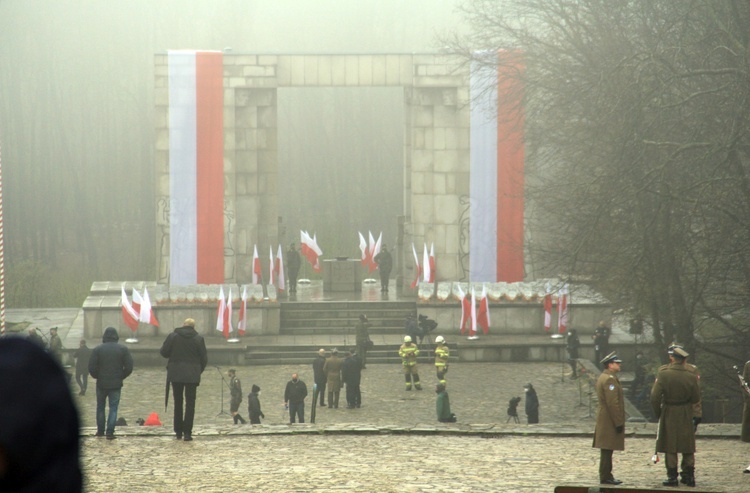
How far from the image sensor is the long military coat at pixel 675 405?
37.2 feet

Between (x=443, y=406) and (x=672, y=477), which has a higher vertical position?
(x=672, y=477)

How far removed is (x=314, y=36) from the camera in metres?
69.4

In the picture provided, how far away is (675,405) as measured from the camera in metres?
11.5

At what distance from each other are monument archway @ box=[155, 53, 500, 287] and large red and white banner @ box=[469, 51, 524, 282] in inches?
40.4

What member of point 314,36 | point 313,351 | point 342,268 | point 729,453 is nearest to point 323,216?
point 314,36

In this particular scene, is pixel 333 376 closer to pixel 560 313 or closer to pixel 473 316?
pixel 473 316

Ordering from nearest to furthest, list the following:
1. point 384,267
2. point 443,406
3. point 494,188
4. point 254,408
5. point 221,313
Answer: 1. point 443,406
2. point 254,408
3. point 221,313
4. point 494,188
5. point 384,267

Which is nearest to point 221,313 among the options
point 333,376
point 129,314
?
point 129,314

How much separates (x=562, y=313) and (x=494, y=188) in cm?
439

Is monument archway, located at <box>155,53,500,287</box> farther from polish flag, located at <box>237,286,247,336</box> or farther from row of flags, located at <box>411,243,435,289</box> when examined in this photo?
polish flag, located at <box>237,286,247,336</box>

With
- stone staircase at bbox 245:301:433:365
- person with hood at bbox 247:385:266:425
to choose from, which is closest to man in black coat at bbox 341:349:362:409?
person with hood at bbox 247:385:266:425

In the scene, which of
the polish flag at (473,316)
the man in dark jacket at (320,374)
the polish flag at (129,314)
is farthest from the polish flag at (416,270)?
the man in dark jacket at (320,374)

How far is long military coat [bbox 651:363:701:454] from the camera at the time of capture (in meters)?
11.3

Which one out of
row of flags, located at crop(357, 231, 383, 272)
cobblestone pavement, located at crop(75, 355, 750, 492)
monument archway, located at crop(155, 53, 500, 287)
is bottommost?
cobblestone pavement, located at crop(75, 355, 750, 492)
